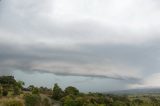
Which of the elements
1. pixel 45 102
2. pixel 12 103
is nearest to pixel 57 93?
pixel 45 102

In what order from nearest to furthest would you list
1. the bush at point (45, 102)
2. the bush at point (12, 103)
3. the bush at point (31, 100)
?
1. the bush at point (12, 103)
2. the bush at point (31, 100)
3. the bush at point (45, 102)

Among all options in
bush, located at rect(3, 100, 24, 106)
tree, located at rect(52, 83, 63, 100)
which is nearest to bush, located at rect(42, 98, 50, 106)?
tree, located at rect(52, 83, 63, 100)

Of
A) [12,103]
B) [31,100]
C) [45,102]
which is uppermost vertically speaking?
[31,100]

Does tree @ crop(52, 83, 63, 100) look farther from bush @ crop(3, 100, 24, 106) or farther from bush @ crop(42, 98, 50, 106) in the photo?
bush @ crop(3, 100, 24, 106)

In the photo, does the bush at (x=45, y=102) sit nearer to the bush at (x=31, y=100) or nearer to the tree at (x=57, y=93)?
the bush at (x=31, y=100)

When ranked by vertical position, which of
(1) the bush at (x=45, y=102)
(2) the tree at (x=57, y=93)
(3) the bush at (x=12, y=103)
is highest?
(2) the tree at (x=57, y=93)

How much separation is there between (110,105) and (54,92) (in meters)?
32.5

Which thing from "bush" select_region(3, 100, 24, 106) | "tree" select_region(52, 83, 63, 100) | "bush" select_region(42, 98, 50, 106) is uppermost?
"tree" select_region(52, 83, 63, 100)

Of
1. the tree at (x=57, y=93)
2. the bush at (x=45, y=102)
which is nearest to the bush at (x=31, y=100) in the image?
the bush at (x=45, y=102)

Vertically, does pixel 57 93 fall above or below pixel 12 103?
above

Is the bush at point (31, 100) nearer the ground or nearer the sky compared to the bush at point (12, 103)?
nearer the sky

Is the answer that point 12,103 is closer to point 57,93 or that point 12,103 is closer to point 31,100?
point 31,100

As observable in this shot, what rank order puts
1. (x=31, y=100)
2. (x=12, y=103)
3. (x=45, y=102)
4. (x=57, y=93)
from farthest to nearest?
(x=57, y=93)
(x=45, y=102)
(x=31, y=100)
(x=12, y=103)

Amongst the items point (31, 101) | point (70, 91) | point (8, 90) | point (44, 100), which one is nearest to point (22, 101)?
point (31, 101)
